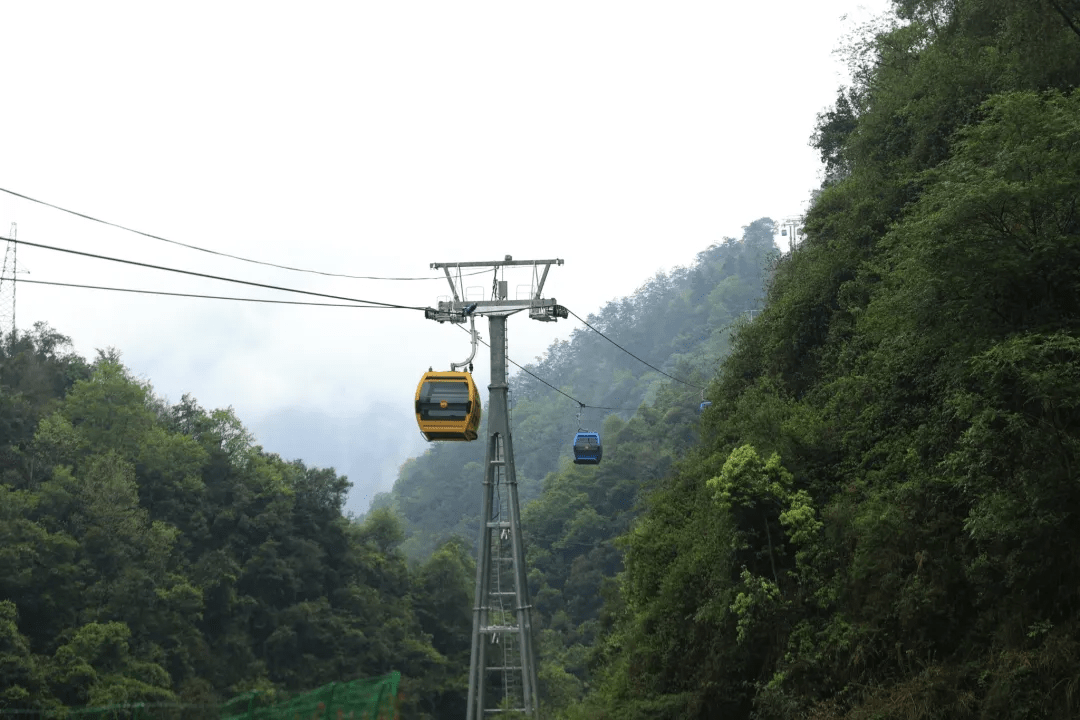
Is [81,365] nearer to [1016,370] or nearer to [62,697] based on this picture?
[62,697]

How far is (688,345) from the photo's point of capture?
176 meters

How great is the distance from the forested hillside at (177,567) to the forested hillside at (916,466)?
1232 inches

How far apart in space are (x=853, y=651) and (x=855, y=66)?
2307cm

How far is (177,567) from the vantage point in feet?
179

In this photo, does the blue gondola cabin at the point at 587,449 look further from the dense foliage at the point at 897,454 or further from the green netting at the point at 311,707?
the green netting at the point at 311,707

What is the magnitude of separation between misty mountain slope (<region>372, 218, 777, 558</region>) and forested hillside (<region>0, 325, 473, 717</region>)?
55.5 m

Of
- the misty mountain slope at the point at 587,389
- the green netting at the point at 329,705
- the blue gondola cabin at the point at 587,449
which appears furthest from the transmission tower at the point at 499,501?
the misty mountain slope at the point at 587,389

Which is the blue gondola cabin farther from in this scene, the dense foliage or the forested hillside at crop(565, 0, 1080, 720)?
the forested hillside at crop(565, 0, 1080, 720)

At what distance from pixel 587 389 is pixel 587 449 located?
6138 inches

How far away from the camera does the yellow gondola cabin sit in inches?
866

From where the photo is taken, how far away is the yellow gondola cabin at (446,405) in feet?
72.2

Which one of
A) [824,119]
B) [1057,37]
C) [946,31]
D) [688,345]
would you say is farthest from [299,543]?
[688,345]

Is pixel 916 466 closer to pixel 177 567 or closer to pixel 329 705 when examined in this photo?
pixel 329 705

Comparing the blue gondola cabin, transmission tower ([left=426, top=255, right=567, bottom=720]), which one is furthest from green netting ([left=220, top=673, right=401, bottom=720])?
the blue gondola cabin
